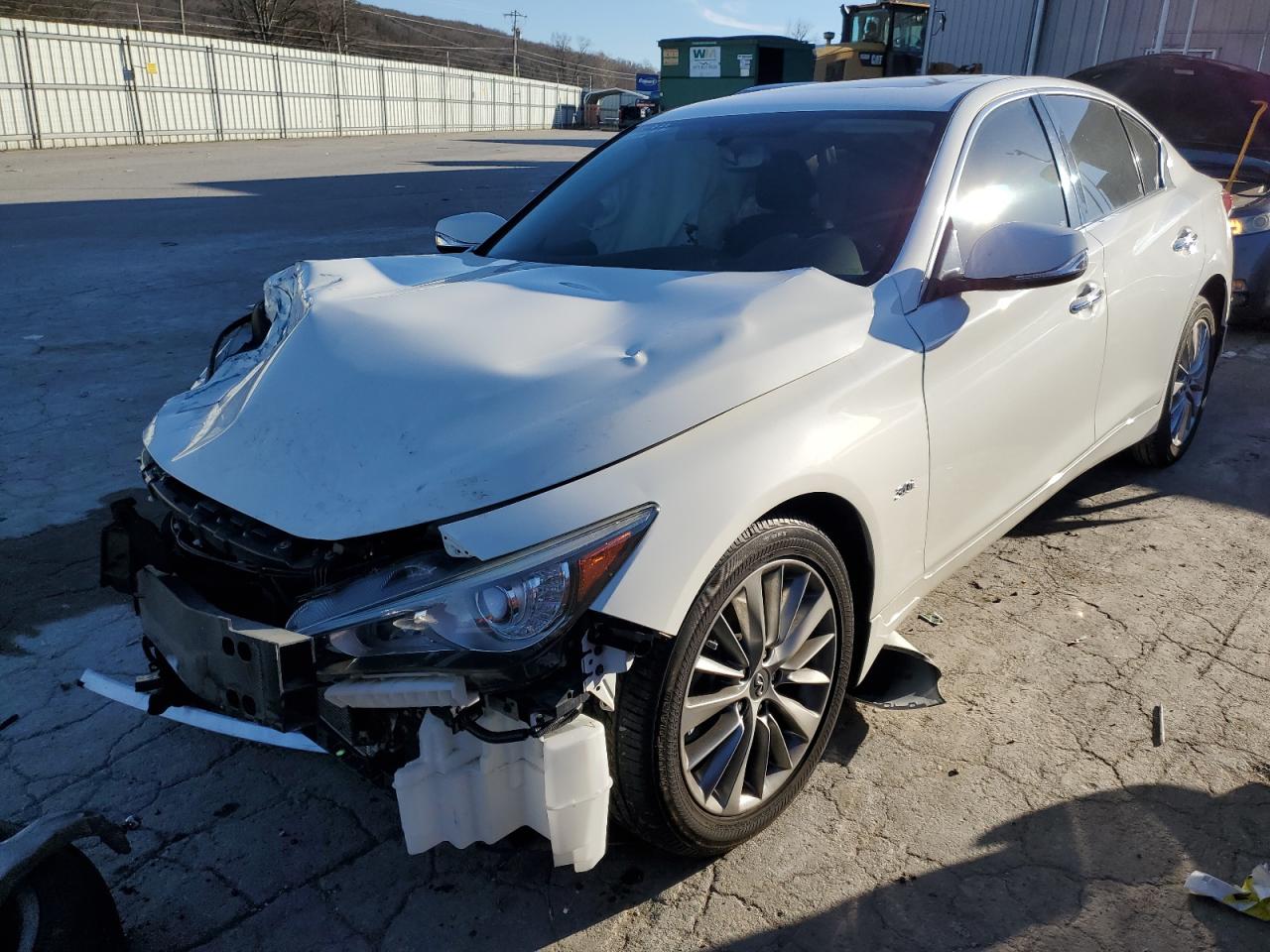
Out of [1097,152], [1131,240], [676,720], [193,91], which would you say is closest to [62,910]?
[676,720]

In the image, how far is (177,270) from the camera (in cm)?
933

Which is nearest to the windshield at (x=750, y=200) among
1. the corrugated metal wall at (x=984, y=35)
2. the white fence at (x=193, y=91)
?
the corrugated metal wall at (x=984, y=35)

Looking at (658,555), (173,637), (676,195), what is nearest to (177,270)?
(676,195)

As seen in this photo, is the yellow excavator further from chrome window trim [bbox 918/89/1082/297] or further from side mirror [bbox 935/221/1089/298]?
side mirror [bbox 935/221/1089/298]

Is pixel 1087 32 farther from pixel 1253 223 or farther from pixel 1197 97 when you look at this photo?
pixel 1253 223

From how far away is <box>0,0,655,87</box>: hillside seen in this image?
41.8 m

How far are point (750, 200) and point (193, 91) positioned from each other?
30.8 m

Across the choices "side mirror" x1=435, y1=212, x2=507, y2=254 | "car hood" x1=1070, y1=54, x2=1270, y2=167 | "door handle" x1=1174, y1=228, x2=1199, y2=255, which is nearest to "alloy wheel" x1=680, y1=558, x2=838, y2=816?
"side mirror" x1=435, y1=212, x2=507, y2=254

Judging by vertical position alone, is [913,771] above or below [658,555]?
below

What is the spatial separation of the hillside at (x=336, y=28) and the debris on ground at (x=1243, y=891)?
130ft

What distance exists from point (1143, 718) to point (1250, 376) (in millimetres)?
4495

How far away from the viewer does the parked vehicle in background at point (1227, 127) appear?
7.09m

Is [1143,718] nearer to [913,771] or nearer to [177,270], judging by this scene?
[913,771]

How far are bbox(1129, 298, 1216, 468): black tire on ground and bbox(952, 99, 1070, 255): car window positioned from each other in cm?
131
